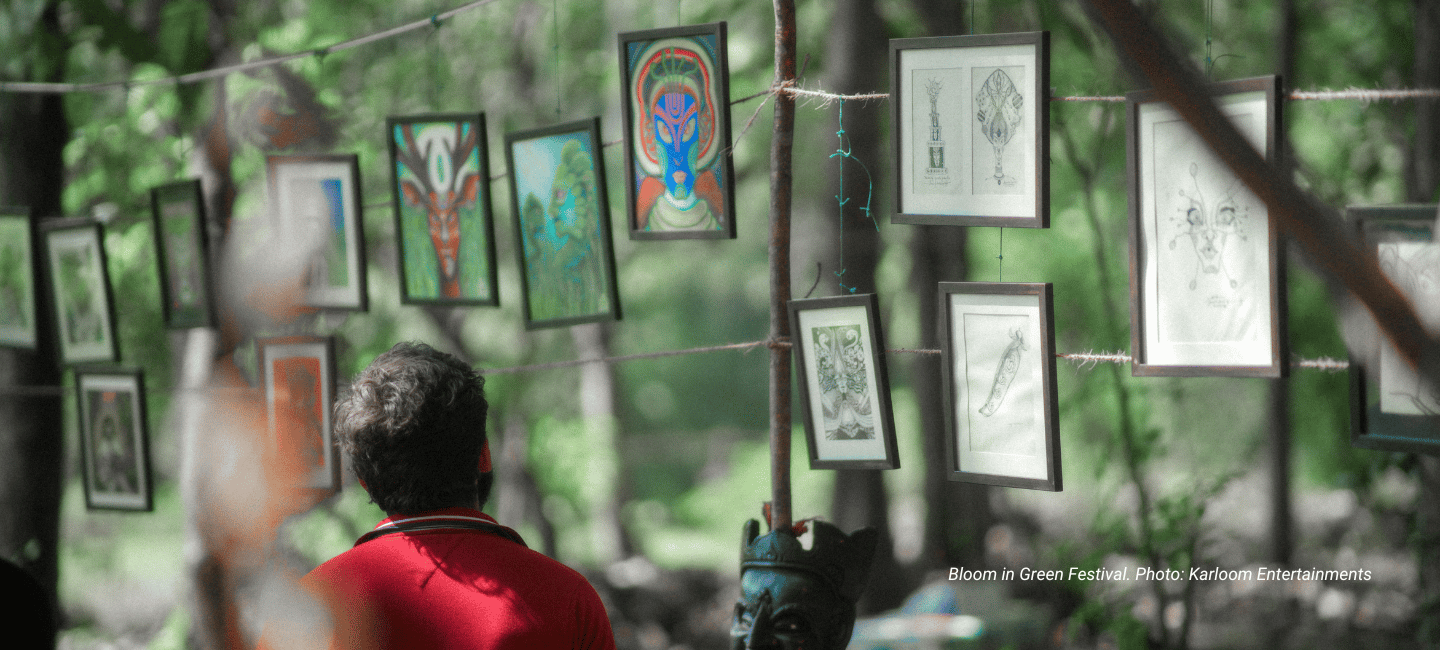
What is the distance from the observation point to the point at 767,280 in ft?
24.4

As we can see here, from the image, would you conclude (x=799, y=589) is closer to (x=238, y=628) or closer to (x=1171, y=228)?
(x=1171, y=228)

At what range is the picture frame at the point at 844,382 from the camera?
7.54 ft

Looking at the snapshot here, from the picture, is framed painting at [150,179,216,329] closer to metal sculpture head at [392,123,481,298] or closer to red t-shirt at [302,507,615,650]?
metal sculpture head at [392,123,481,298]

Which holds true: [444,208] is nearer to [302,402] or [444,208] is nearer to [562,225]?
[562,225]

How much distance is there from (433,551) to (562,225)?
1.44 meters

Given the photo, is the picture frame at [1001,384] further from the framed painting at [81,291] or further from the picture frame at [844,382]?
the framed painting at [81,291]

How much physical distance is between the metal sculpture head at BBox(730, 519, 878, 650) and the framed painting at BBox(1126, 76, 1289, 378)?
29.0 inches

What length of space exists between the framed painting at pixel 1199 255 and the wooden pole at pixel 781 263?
73cm

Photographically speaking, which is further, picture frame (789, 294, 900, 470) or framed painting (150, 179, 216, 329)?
framed painting (150, 179, 216, 329)

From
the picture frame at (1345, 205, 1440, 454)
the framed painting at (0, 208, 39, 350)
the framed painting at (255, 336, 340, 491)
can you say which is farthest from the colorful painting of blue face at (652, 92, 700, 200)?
the framed painting at (0, 208, 39, 350)

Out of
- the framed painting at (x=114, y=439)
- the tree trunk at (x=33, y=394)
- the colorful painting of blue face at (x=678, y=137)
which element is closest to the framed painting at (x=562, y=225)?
the colorful painting of blue face at (x=678, y=137)

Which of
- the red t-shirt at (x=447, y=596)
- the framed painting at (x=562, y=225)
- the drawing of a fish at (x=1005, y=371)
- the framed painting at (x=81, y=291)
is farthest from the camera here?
the framed painting at (x=81, y=291)

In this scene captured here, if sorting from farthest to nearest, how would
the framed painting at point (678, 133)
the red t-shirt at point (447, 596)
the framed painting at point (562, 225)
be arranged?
the framed painting at point (562, 225) → the framed painting at point (678, 133) → the red t-shirt at point (447, 596)

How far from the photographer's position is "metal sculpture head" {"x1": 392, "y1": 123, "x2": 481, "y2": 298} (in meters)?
3.08
